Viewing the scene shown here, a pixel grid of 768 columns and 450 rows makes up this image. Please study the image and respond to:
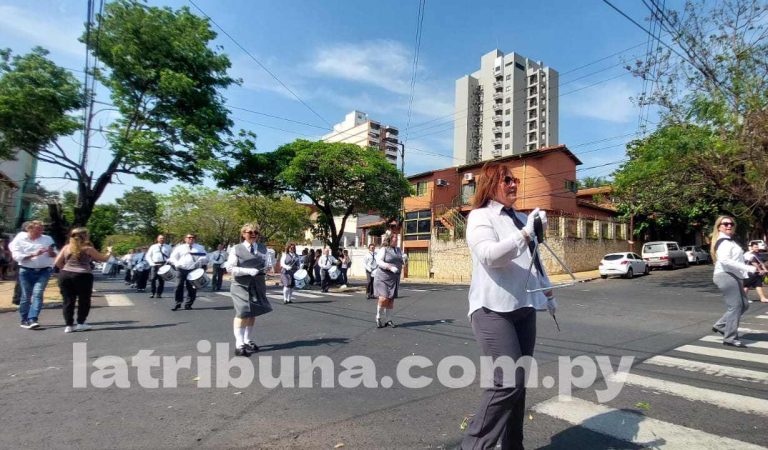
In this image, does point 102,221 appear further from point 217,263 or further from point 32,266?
point 32,266

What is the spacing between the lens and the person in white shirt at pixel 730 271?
625 cm

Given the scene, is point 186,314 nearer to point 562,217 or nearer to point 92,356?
point 92,356

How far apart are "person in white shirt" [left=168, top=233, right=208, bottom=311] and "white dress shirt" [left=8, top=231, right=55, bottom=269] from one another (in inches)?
119

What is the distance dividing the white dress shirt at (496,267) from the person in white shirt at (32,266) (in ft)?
Answer: 26.7

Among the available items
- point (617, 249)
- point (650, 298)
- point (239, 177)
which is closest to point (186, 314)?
point (239, 177)

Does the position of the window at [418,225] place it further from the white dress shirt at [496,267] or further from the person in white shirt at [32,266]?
the white dress shirt at [496,267]

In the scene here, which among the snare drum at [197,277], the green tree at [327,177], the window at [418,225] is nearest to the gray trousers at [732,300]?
the snare drum at [197,277]

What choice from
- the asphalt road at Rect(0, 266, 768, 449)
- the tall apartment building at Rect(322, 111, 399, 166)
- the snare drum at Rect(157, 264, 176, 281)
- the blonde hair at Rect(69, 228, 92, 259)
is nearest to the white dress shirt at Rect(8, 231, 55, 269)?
the blonde hair at Rect(69, 228, 92, 259)

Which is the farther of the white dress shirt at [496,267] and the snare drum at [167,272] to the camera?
the snare drum at [167,272]

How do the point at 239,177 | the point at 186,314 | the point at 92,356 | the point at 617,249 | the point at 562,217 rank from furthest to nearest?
the point at 617,249
the point at 562,217
the point at 239,177
the point at 186,314
the point at 92,356

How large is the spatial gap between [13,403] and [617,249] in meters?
33.8

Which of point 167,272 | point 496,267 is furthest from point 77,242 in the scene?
point 496,267

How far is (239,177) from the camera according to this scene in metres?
20.6

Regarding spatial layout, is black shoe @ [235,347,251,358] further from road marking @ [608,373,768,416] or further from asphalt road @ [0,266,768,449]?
road marking @ [608,373,768,416]
